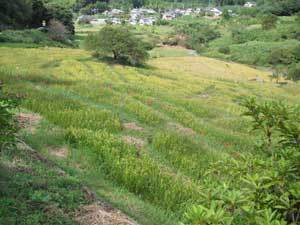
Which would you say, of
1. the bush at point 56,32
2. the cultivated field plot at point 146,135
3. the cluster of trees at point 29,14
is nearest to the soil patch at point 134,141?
the cultivated field plot at point 146,135

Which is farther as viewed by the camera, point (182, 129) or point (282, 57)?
point (282, 57)

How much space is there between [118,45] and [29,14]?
29.1m

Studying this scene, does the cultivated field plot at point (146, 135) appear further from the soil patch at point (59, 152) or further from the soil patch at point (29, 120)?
the soil patch at point (29, 120)

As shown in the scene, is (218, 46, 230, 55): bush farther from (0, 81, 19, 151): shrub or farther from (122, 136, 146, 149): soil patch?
(0, 81, 19, 151): shrub

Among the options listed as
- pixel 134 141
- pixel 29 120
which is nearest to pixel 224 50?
pixel 134 141

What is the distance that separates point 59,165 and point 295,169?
8131 millimetres

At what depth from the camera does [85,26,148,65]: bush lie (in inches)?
2090

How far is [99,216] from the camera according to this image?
8.22 meters

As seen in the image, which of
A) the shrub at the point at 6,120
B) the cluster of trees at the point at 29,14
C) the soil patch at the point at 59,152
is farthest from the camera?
the cluster of trees at the point at 29,14

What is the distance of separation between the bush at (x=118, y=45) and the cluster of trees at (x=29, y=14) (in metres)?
20.6

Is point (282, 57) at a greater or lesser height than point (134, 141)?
lesser

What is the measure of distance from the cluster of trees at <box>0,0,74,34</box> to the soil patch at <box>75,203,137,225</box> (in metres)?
63.3

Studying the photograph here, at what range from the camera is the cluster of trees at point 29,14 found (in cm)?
6956

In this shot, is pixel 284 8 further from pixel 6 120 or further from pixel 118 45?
pixel 6 120
